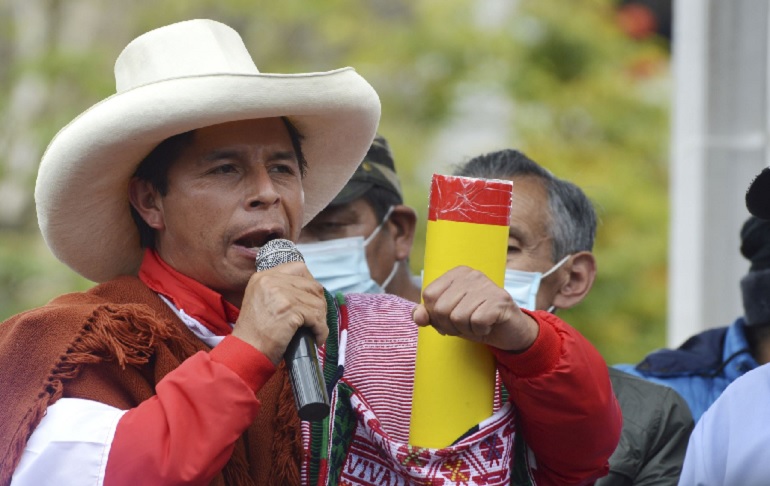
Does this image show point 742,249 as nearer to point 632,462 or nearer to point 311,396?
point 632,462

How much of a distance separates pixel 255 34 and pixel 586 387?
9378 mm

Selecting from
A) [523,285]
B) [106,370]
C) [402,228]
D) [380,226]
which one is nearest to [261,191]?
[106,370]

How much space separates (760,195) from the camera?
300 centimetres

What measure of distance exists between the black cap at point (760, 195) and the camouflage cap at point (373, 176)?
6.30 ft

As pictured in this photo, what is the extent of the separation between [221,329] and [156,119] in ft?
1.77

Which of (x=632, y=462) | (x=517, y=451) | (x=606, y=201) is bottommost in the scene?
(x=606, y=201)

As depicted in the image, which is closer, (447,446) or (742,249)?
(447,446)

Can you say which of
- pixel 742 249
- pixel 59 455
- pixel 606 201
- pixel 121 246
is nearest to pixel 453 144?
pixel 606 201

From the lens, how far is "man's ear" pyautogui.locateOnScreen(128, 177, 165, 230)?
317 centimetres

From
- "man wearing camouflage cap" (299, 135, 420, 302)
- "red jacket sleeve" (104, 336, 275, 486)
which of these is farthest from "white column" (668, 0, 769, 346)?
"red jacket sleeve" (104, 336, 275, 486)

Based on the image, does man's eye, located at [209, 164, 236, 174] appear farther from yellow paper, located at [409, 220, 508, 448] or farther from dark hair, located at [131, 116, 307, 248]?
yellow paper, located at [409, 220, 508, 448]

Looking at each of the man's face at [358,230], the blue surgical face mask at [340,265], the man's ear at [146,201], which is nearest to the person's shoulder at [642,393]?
the blue surgical face mask at [340,265]

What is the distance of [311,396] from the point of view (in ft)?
8.07

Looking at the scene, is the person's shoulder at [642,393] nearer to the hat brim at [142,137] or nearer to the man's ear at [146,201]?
the hat brim at [142,137]
